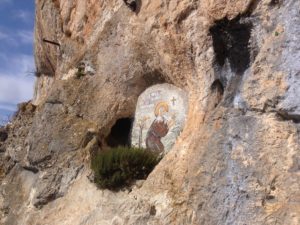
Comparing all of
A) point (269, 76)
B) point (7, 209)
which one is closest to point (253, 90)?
point (269, 76)

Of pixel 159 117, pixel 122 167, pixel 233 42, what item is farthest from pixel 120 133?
pixel 233 42

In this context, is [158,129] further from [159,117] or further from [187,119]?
[187,119]

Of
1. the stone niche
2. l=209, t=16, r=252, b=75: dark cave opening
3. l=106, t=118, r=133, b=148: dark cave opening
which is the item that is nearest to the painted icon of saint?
the stone niche

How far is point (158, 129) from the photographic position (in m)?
8.60

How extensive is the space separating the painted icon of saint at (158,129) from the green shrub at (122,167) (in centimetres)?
58

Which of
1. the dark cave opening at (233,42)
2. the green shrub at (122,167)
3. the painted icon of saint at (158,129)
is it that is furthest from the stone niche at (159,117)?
the dark cave opening at (233,42)

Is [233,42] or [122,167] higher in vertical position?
[233,42]

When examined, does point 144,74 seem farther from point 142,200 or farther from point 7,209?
point 7,209

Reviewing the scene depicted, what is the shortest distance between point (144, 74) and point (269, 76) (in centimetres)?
350

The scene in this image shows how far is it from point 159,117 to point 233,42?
2.58 metres

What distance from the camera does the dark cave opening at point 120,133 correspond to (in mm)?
9359

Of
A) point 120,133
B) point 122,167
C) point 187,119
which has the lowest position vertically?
A: point 122,167

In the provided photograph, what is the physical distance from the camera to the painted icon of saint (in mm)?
8492

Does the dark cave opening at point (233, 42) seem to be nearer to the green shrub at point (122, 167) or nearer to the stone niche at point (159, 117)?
the stone niche at point (159, 117)
